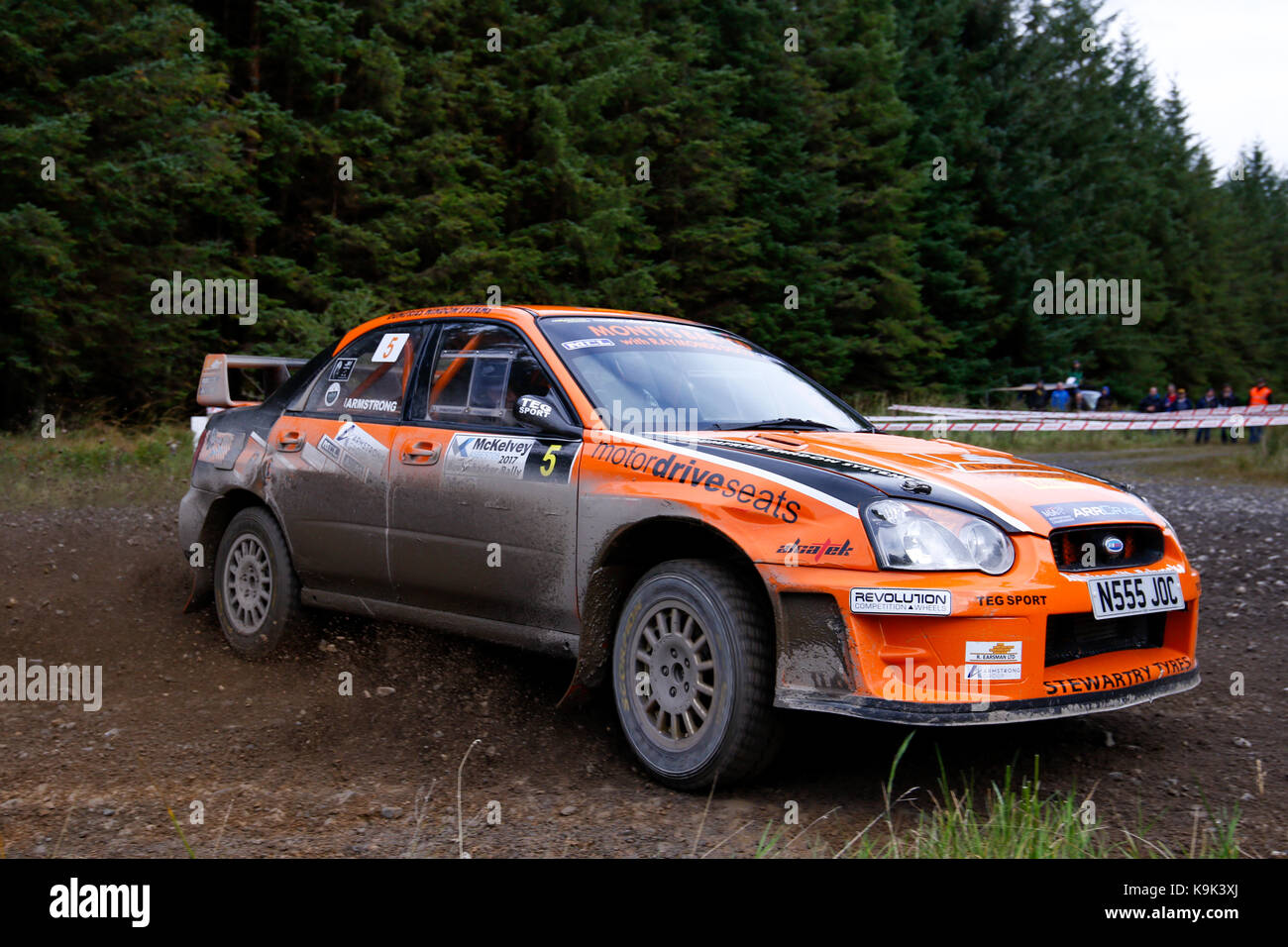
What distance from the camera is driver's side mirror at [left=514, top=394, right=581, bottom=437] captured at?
14.8 feet

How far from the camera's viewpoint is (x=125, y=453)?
1358 centimetres

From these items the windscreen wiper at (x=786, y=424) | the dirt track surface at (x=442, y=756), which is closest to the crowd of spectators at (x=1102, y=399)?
the dirt track surface at (x=442, y=756)

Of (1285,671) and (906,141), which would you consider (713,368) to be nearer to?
(1285,671)

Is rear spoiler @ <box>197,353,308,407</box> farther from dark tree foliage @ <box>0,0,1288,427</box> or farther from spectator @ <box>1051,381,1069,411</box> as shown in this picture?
spectator @ <box>1051,381,1069,411</box>

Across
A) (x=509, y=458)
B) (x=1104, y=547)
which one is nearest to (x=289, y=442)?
(x=509, y=458)

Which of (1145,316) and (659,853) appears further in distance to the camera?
(1145,316)

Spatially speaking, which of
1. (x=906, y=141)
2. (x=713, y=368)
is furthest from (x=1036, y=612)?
(x=906, y=141)

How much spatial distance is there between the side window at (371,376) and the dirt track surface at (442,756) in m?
1.22

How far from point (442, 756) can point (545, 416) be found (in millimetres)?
1419

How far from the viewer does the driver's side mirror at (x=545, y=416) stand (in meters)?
4.51

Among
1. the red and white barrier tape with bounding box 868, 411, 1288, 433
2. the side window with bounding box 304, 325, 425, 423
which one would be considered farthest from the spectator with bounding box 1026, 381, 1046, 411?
the side window with bounding box 304, 325, 425, 423

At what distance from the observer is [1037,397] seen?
32.7m

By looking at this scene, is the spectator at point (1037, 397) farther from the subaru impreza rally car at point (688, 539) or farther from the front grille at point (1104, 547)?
the front grille at point (1104, 547)

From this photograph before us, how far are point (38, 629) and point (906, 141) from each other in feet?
102
